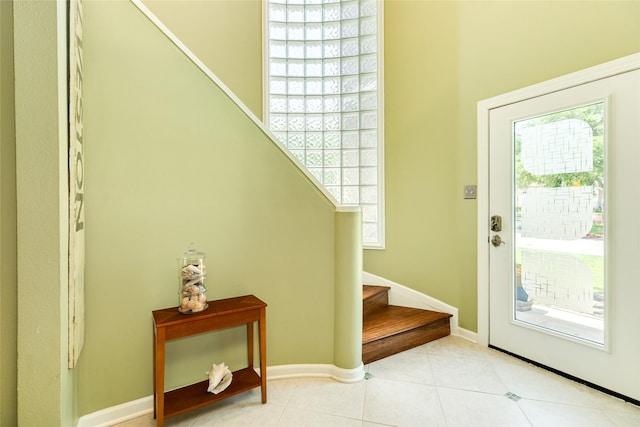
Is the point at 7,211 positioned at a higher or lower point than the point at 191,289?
higher

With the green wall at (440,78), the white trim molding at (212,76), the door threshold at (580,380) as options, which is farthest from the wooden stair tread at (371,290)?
the white trim molding at (212,76)

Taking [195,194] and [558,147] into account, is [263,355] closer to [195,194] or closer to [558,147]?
[195,194]

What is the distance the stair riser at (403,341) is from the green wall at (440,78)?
22 centimetres

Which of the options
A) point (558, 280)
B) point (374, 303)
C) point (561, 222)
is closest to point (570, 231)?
point (561, 222)

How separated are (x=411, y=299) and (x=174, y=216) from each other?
91.3 inches

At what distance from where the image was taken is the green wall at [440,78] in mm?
2049

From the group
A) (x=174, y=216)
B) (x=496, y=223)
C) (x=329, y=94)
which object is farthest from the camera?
(x=329, y=94)

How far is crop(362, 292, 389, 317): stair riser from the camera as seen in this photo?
8.92ft

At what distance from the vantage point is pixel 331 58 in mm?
3230

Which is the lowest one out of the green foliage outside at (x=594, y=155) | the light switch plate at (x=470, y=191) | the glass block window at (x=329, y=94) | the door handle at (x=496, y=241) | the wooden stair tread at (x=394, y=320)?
the wooden stair tread at (x=394, y=320)

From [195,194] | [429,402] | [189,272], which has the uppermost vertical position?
[195,194]

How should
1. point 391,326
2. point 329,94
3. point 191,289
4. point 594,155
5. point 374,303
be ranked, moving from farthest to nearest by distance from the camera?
1. point 329,94
2. point 374,303
3. point 391,326
4. point 594,155
5. point 191,289

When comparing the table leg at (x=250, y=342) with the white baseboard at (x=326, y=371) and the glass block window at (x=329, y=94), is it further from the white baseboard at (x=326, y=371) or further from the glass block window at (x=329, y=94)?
the glass block window at (x=329, y=94)

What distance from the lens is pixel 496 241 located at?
2.36m
